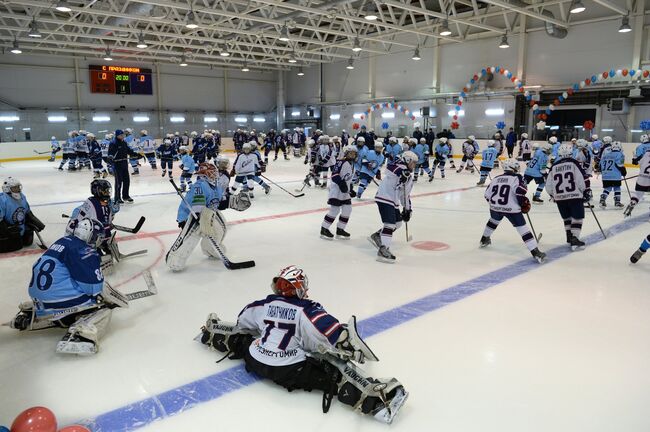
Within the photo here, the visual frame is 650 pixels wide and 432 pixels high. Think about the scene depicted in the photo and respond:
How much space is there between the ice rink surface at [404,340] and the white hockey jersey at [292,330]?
23cm

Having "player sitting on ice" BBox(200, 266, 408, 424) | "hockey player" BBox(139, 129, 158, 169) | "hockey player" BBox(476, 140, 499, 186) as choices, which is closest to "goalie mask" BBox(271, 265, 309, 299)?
"player sitting on ice" BBox(200, 266, 408, 424)

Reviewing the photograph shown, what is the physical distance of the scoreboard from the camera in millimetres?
23656

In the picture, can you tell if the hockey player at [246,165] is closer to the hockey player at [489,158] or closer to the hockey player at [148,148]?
the hockey player at [489,158]

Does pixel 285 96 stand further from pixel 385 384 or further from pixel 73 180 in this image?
pixel 385 384

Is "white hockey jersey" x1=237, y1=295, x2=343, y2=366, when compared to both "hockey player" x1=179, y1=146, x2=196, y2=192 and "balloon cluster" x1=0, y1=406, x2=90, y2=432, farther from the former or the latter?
"hockey player" x1=179, y1=146, x2=196, y2=192

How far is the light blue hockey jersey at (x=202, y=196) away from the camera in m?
4.71

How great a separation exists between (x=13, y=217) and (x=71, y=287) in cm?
326

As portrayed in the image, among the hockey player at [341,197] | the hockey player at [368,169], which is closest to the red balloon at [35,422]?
the hockey player at [341,197]

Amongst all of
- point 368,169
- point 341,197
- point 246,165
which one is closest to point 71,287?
point 341,197

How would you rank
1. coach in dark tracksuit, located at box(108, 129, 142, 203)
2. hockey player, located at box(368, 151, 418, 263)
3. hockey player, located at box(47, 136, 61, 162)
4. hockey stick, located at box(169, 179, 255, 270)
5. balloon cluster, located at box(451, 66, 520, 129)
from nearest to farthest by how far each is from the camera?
hockey stick, located at box(169, 179, 255, 270) < hockey player, located at box(368, 151, 418, 263) < coach in dark tracksuit, located at box(108, 129, 142, 203) < hockey player, located at box(47, 136, 61, 162) < balloon cluster, located at box(451, 66, 520, 129)

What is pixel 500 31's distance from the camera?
17297 mm

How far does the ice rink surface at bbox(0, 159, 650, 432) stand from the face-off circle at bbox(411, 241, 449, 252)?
0.05m

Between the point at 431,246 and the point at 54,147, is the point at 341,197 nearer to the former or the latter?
the point at 431,246

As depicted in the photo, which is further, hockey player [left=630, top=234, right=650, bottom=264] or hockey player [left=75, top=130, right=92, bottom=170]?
hockey player [left=75, top=130, right=92, bottom=170]
